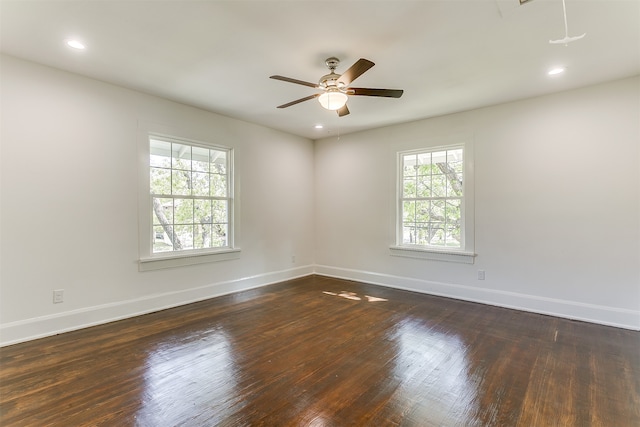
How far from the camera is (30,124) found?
302 cm

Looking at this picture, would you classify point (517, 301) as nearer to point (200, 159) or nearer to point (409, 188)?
point (409, 188)

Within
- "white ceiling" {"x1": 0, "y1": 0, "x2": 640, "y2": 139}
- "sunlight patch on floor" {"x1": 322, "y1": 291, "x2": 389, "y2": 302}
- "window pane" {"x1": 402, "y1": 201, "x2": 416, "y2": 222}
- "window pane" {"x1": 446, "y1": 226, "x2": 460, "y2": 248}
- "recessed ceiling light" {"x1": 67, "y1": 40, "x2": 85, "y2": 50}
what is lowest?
"sunlight patch on floor" {"x1": 322, "y1": 291, "x2": 389, "y2": 302}

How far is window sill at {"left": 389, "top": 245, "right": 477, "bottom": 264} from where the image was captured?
14.4 feet

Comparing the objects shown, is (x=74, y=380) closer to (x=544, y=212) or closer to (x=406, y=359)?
(x=406, y=359)

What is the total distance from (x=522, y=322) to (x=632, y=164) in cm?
210

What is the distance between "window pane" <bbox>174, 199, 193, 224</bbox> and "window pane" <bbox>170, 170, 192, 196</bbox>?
11 centimetres

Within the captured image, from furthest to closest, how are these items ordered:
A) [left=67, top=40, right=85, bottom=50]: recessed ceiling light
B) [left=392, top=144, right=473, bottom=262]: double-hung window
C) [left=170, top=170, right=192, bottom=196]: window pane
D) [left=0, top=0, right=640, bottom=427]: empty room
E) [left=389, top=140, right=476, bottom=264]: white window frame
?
[left=392, top=144, right=473, bottom=262]: double-hung window < [left=389, top=140, right=476, bottom=264]: white window frame < [left=170, top=170, right=192, bottom=196]: window pane < [left=67, top=40, right=85, bottom=50]: recessed ceiling light < [left=0, top=0, right=640, bottom=427]: empty room

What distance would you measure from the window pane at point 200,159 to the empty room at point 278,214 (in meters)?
0.02

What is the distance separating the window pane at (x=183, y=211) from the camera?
418 cm

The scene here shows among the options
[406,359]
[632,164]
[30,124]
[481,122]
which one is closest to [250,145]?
[30,124]

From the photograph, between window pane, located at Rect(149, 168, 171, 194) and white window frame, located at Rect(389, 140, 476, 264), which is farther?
white window frame, located at Rect(389, 140, 476, 264)

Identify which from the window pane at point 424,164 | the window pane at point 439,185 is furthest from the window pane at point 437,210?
the window pane at point 424,164

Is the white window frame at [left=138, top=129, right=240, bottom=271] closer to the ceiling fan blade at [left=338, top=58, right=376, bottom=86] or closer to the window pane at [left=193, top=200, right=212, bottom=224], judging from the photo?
the window pane at [left=193, top=200, right=212, bottom=224]

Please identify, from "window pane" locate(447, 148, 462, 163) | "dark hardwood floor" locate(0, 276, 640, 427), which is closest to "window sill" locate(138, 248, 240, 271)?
"dark hardwood floor" locate(0, 276, 640, 427)
